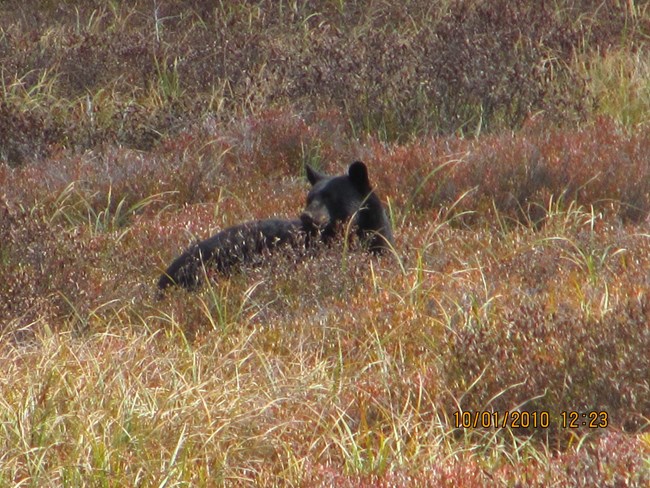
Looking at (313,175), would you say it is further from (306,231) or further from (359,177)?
(306,231)

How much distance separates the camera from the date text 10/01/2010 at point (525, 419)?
396 cm

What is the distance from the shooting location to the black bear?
6.21 metres

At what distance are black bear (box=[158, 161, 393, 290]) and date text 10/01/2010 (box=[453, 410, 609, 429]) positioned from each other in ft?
6.80

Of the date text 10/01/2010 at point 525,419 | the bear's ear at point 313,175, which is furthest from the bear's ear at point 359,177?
the date text 10/01/2010 at point 525,419

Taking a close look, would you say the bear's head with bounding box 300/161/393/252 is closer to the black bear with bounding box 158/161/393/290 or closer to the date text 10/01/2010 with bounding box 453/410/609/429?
the black bear with bounding box 158/161/393/290

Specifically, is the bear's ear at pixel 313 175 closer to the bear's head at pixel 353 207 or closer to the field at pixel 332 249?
the bear's head at pixel 353 207

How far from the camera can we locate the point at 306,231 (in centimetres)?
655

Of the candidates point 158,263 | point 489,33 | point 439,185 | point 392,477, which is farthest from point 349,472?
point 489,33

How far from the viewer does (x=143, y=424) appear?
409 centimetres

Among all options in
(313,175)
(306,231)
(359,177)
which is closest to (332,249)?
(306,231)

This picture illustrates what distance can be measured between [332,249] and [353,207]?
647 millimetres

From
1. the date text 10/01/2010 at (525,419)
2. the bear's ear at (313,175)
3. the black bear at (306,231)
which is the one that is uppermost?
the date text 10/01/2010 at (525,419)

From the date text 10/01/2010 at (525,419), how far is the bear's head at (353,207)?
2.49 meters

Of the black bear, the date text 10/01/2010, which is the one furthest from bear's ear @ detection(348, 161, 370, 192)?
the date text 10/01/2010
